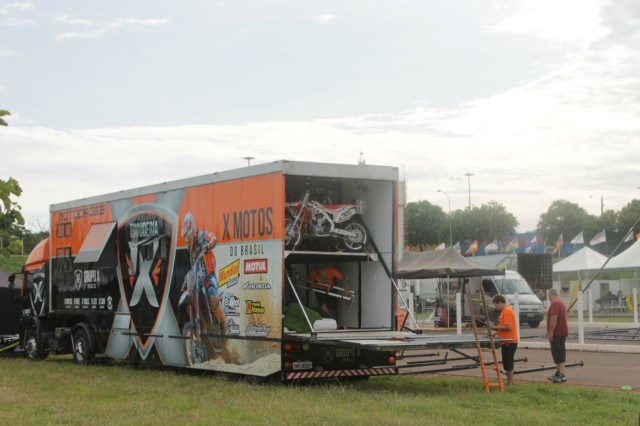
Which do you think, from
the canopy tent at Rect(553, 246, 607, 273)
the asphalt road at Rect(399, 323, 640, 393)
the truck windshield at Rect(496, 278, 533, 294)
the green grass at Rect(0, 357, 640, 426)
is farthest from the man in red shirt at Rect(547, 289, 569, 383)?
the canopy tent at Rect(553, 246, 607, 273)

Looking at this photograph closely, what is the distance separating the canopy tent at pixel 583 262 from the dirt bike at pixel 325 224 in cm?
2604

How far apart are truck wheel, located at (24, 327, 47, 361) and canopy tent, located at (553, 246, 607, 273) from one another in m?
25.4

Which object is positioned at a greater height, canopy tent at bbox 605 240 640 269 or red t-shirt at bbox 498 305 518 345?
canopy tent at bbox 605 240 640 269

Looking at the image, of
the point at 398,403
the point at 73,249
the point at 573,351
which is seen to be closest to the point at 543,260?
the point at 573,351

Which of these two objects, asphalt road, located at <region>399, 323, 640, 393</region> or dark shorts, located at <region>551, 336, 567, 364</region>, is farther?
asphalt road, located at <region>399, 323, 640, 393</region>

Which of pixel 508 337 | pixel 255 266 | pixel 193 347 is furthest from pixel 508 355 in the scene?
pixel 193 347

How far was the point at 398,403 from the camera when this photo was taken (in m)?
11.4

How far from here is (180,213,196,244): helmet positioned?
15133 mm

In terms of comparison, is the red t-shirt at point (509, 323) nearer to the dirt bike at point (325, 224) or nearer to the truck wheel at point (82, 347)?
the dirt bike at point (325, 224)

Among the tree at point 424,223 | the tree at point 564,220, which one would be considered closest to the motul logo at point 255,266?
the tree at point 564,220

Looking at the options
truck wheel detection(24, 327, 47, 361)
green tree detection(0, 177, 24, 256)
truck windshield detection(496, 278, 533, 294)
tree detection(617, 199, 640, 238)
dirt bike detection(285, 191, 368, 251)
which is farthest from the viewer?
tree detection(617, 199, 640, 238)

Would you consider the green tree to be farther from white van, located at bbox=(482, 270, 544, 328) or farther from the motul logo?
white van, located at bbox=(482, 270, 544, 328)

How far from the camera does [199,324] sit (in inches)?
578

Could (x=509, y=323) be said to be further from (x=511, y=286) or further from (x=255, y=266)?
(x=511, y=286)
